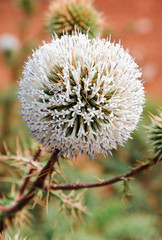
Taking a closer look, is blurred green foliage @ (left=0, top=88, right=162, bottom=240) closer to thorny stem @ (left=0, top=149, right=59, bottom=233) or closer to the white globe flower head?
thorny stem @ (left=0, top=149, right=59, bottom=233)

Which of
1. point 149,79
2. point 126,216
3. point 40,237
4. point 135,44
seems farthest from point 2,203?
point 135,44

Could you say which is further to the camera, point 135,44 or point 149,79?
point 135,44

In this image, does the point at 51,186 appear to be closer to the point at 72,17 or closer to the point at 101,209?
the point at 72,17

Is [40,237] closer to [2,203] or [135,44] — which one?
[2,203]

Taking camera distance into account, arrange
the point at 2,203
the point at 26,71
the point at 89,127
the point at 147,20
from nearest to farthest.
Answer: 1. the point at 89,127
2. the point at 26,71
3. the point at 2,203
4. the point at 147,20

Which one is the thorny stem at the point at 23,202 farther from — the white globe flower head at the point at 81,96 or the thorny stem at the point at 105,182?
the white globe flower head at the point at 81,96
